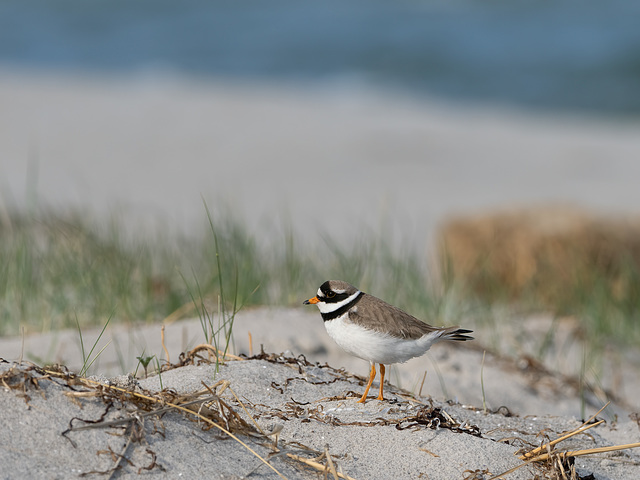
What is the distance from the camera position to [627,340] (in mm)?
5332

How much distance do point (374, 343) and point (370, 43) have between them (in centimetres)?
2085

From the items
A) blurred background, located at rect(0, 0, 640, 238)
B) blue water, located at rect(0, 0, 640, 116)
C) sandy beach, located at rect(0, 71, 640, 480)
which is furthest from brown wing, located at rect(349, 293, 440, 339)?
blue water, located at rect(0, 0, 640, 116)

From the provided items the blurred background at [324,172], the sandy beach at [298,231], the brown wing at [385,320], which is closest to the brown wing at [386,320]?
the brown wing at [385,320]

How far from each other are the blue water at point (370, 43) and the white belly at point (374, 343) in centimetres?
1728

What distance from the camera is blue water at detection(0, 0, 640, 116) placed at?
67.1 ft

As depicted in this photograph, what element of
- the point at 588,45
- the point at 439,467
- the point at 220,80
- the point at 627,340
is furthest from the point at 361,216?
the point at 588,45

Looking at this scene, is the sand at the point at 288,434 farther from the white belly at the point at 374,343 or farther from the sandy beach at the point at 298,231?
the white belly at the point at 374,343

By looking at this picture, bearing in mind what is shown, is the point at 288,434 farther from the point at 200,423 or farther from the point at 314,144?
the point at 314,144

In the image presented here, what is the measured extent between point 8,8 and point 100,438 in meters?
24.4

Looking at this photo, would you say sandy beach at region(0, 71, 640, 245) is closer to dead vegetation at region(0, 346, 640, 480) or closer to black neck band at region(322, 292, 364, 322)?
black neck band at region(322, 292, 364, 322)

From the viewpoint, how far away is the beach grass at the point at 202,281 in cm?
452

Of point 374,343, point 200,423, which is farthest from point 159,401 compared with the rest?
point 374,343

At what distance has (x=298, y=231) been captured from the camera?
386 inches

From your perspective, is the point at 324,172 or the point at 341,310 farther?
the point at 324,172
